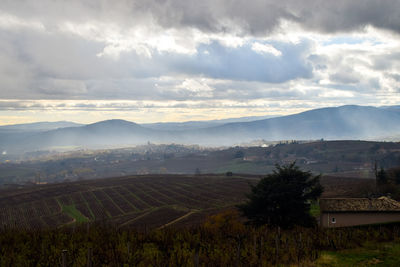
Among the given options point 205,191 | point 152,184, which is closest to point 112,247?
point 205,191

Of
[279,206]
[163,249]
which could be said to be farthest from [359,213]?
[163,249]

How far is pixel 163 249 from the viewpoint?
76.3ft

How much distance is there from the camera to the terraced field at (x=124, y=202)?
242ft

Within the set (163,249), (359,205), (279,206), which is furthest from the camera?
(359,205)

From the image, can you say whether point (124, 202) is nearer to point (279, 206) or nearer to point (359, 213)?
point (279, 206)

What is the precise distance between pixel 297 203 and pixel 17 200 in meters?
94.1

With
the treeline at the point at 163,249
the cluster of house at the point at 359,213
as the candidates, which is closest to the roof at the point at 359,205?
the cluster of house at the point at 359,213

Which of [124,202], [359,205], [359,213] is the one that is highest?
[359,205]

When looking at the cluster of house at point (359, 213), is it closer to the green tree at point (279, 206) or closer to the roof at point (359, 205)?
the roof at point (359, 205)

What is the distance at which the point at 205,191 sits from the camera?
108 metres

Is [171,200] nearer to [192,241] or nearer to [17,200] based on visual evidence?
[17,200]

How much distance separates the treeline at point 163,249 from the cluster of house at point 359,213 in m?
12.0

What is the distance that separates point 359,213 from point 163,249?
3072 cm

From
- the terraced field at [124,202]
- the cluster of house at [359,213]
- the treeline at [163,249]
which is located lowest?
the terraced field at [124,202]
